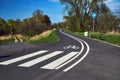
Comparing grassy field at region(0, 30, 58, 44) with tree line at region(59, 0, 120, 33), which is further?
tree line at region(59, 0, 120, 33)

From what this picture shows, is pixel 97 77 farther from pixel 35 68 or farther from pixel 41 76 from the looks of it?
pixel 35 68

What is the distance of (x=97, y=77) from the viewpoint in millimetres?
7516

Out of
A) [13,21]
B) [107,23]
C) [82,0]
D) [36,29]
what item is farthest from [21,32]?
[13,21]

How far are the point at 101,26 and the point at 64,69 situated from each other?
4757 centimetres

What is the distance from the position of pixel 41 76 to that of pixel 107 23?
4665 cm

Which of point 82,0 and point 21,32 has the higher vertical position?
point 82,0

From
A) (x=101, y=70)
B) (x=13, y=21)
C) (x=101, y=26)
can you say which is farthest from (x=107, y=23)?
(x=13, y=21)

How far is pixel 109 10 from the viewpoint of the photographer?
179 ft

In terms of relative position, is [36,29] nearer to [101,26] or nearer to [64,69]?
[101,26]

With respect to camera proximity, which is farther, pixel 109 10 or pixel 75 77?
pixel 109 10

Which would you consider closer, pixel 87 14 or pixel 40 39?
pixel 40 39

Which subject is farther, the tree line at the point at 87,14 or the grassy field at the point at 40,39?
the tree line at the point at 87,14

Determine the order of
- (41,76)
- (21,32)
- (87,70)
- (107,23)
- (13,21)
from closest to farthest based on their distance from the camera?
(41,76) < (87,70) < (107,23) < (21,32) < (13,21)

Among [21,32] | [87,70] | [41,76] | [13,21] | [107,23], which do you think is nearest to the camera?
[41,76]
